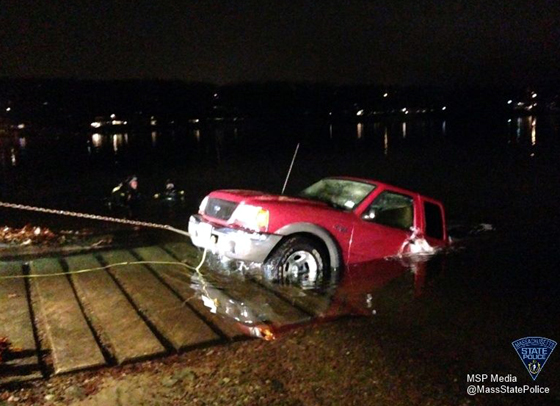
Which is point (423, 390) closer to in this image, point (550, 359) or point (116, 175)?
point (550, 359)

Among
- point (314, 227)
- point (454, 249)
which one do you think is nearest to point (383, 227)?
point (314, 227)

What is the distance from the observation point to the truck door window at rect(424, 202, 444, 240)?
8391 millimetres

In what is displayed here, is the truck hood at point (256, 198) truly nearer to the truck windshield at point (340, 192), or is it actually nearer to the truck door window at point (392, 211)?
the truck windshield at point (340, 192)

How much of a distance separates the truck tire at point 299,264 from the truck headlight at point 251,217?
0.37 meters

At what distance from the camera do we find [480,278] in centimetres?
783

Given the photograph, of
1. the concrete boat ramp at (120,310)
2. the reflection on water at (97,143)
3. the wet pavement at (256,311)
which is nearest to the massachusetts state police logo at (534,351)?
the wet pavement at (256,311)

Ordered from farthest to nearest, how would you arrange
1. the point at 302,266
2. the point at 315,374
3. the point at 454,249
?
the point at 454,249, the point at 302,266, the point at 315,374

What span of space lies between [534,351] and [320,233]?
8.99ft

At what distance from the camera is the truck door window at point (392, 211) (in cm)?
757

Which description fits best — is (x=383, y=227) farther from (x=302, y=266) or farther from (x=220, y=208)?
(x=220, y=208)

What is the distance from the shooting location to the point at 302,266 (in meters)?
6.84

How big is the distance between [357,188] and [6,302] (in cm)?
465

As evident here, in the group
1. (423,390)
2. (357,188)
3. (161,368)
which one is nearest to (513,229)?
(357,188)

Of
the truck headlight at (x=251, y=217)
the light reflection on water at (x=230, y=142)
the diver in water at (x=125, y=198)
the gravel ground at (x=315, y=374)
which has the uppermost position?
the light reflection on water at (x=230, y=142)
